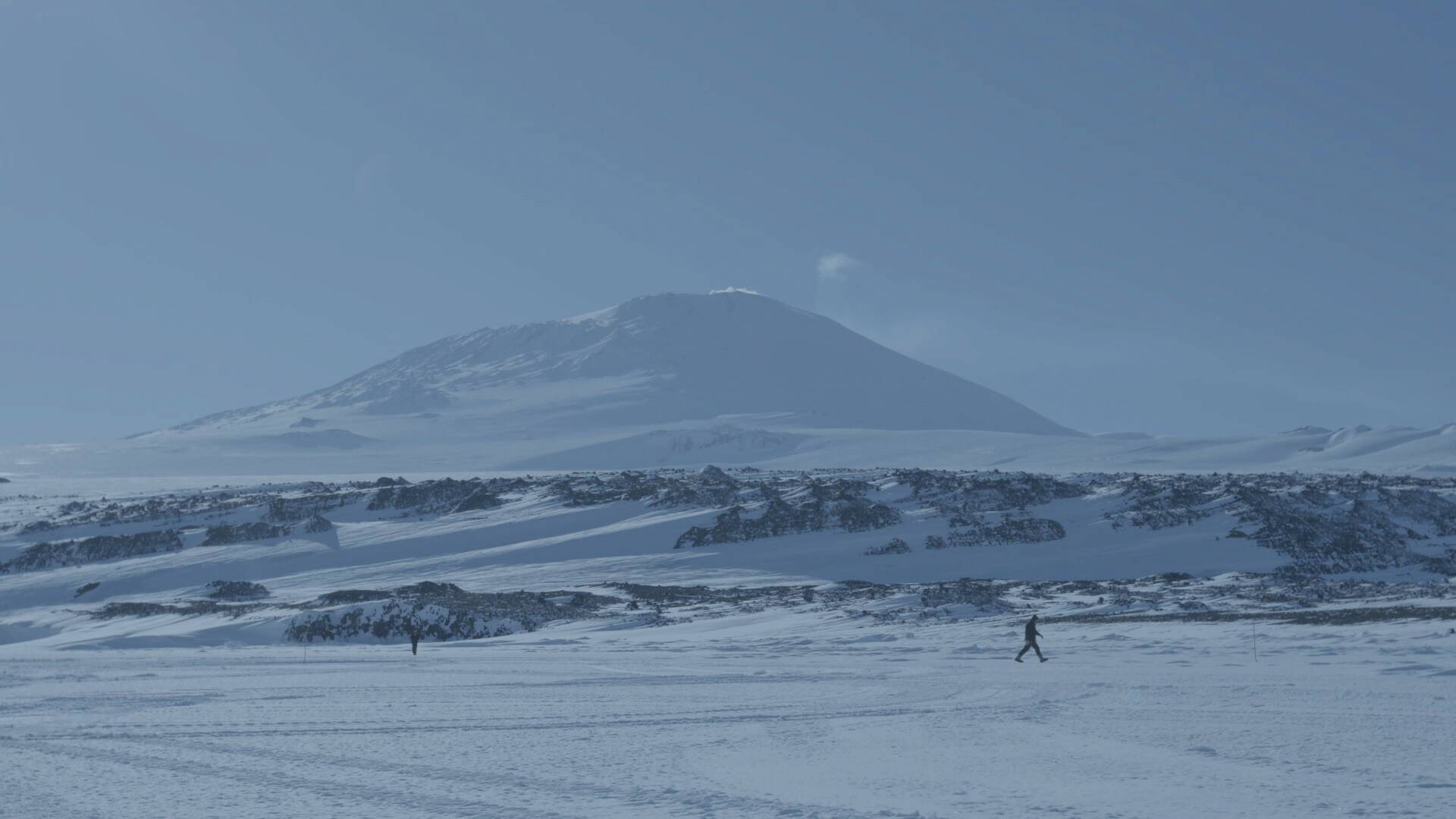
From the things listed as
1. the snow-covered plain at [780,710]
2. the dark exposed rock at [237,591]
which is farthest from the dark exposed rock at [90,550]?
the snow-covered plain at [780,710]

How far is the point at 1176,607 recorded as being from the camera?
102ft

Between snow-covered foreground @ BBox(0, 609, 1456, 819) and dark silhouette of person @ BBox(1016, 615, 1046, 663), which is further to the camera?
dark silhouette of person @ BBox(1016, 615, 1046, 663)

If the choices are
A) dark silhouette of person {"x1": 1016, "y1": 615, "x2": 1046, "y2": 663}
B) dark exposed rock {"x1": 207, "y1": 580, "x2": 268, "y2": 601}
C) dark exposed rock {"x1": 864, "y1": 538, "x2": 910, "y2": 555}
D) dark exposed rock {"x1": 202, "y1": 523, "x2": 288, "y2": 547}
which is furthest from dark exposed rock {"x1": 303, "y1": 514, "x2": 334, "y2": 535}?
dark silhouette of person {"x1": 1016, "y1": 615, "x2": 1046, "y2": 663}

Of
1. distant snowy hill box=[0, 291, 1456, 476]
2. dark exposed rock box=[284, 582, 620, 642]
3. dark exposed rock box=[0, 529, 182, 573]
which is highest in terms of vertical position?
distant snowy hill box=[0, 291, 1456, 476]

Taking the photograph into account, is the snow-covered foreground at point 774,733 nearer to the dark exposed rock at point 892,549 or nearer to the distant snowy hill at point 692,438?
the dark exposed rock at point 892,549

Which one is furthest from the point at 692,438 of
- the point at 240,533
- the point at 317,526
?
the point at 240,533

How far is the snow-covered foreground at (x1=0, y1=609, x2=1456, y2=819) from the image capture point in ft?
30.8

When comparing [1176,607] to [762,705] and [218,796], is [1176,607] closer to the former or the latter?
[762,705]

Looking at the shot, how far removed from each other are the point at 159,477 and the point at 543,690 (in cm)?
12034

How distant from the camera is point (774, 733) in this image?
13133mm

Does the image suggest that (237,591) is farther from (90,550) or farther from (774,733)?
(774,733)

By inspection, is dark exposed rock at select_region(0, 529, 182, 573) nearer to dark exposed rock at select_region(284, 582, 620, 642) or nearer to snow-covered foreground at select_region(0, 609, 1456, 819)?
dark exposed rock at select_region(284, 582, 620, 642)

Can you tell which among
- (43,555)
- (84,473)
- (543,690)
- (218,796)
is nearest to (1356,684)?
(543,690)

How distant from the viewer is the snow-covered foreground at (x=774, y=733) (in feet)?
30.8
